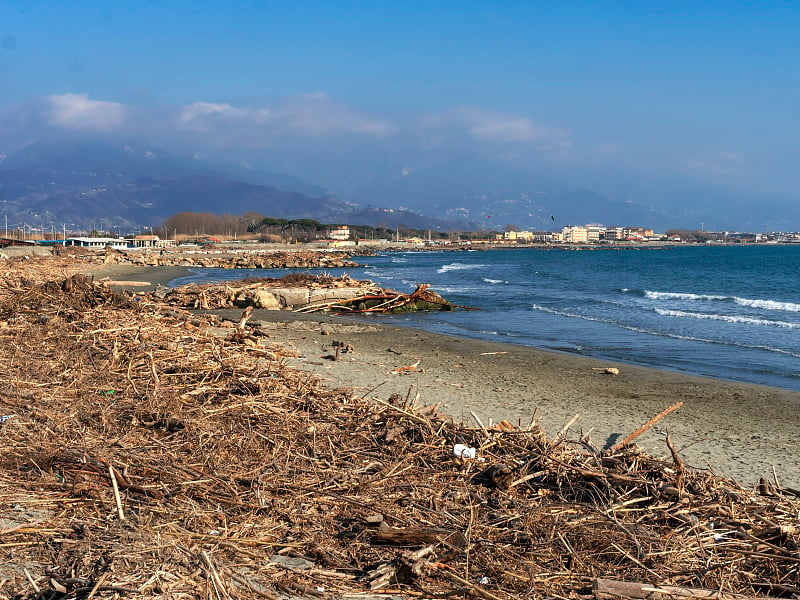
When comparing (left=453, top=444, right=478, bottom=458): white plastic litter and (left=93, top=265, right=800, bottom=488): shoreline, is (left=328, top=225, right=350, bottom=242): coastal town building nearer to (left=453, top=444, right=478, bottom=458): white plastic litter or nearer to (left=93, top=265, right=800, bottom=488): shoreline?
(left=93, top=265, right=800, bottom=488): shoreline

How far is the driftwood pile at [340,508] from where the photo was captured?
12.0 ft

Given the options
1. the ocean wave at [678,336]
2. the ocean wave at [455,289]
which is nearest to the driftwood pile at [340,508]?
the ocean wave at [678,336]

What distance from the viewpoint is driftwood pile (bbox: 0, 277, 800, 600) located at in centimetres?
367

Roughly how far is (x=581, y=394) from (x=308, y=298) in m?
15.1

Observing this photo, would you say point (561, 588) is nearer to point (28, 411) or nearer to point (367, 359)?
point (28, 411)

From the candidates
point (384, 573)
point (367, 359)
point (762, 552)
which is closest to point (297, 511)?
point (384, 573)

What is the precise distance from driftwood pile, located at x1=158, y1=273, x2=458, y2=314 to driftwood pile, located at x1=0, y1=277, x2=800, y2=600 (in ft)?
53.2

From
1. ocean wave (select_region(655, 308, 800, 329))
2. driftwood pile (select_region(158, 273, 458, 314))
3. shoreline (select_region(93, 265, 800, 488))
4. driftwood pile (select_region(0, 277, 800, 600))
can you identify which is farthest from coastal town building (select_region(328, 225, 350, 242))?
driftwood pile (select_region(0, 277, 800, 600))

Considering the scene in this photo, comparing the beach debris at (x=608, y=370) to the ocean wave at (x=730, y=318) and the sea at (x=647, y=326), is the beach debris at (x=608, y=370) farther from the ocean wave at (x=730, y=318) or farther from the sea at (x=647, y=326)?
the ocean wave at (x=730, y=318)

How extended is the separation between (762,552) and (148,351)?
278 inches

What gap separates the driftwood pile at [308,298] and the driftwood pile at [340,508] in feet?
53.2

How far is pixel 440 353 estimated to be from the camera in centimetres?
1495

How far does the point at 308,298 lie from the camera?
24562 millimetres

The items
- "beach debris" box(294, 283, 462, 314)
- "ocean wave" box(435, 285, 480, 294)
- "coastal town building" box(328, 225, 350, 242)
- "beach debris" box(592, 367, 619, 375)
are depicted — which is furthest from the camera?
"coastal town building" box(328, 225, 350, 242)
